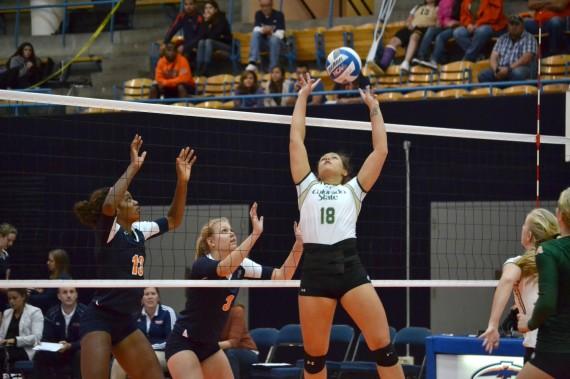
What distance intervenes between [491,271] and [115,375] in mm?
5225

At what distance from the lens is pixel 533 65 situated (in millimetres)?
14602

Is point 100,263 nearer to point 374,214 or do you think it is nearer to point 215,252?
point 215,252

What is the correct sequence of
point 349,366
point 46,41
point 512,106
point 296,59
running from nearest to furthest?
point 349,366 → point 512,106 → point 296,59 → point 46,41

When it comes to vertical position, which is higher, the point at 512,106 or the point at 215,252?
the point at 512,106

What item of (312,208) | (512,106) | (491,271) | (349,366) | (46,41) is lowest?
(349,366)

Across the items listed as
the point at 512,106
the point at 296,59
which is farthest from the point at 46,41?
the point at 512,106

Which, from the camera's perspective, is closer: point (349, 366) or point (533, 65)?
point (349, 366)

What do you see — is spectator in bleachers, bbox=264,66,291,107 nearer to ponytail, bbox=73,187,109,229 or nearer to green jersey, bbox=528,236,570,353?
ponytail, bbox=73,187,109,229

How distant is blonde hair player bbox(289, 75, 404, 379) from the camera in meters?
7.35

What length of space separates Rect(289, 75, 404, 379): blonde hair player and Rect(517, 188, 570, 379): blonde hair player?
162 cm

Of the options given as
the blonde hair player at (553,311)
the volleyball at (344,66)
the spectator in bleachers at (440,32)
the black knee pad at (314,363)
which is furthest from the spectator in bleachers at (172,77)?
the blonde hair player at (553,311)

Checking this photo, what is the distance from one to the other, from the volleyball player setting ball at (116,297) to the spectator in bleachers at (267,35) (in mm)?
9248

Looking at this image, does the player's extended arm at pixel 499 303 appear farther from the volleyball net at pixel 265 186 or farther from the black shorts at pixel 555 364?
the volleyball net at pixel 265 186

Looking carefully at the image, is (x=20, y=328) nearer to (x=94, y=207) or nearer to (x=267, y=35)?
(x=94, y=207)
